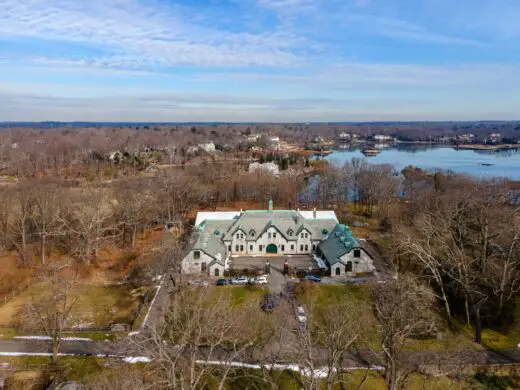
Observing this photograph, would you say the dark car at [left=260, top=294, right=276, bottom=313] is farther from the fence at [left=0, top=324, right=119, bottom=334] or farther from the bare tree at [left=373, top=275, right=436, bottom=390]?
the fence at [left=0, top=324, right=119, bottom=334]

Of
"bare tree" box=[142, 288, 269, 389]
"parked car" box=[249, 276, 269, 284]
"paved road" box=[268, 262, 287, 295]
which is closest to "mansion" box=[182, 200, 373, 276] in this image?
"parked car" box=[249, 276, 269, 284]

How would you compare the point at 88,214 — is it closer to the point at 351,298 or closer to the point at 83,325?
the point at 83,325

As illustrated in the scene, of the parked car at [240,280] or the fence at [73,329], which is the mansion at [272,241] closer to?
the parked car at [240,280]

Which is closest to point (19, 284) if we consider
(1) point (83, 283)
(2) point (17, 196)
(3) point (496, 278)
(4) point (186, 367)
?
(1) point (83, 283)

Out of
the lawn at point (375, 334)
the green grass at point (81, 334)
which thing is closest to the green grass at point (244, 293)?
the lawn at point (375, 334)

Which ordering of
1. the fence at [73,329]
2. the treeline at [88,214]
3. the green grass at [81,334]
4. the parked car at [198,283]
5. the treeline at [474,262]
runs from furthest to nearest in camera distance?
1. the treeline at [88,214]
2. the parked car at [198,283]
3. the treeline at [474,262]
4. the fence at [73,329]
5. the green grass at [81,334]

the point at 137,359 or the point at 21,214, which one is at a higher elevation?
the point at 21,214

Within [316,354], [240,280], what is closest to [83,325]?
[240,280]

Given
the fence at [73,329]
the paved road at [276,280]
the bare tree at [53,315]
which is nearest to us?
the bare tree at [53,315]
